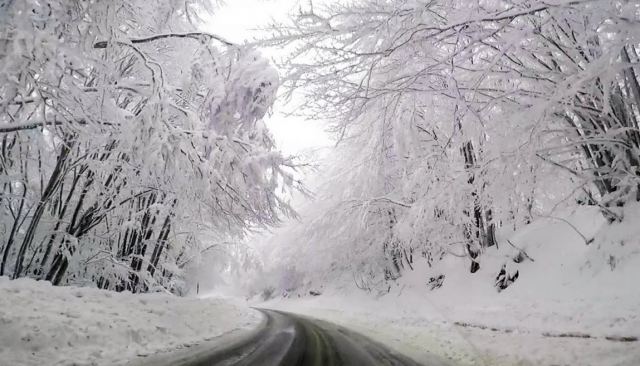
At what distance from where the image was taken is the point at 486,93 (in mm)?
7316

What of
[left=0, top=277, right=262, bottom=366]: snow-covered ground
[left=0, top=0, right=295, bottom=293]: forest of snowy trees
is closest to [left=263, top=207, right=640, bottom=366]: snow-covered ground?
[left=0, top=277, right=262, bottom=366]: snow-covered ground

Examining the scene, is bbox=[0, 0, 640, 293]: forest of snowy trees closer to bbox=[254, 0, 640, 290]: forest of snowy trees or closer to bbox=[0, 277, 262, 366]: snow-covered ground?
bbox=[254, 0, 640, 290]: forest of snowy trees

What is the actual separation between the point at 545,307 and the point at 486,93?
17.6 ft

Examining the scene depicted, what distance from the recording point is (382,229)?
1900cm

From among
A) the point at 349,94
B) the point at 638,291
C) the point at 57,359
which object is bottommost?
the point at 638,291

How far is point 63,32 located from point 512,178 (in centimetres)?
780

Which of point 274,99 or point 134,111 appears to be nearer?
point 274,99

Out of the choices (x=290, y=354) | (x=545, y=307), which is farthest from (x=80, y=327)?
(x=545, y=307)

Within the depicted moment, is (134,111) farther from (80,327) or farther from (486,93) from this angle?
(486,93)

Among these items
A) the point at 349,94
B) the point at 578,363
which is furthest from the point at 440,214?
the point at 349,94

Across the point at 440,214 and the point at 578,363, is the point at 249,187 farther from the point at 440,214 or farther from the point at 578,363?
the point at 440,214

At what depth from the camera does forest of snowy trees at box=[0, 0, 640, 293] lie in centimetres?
414

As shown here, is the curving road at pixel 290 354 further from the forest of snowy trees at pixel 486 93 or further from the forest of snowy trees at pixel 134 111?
the forest of snowy trees at pixel 486 93

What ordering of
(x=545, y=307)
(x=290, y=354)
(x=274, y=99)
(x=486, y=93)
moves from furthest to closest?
(x=545, y=307) < (x=486, y=93) < (x=290, y=354) < (x=274, y=99)
